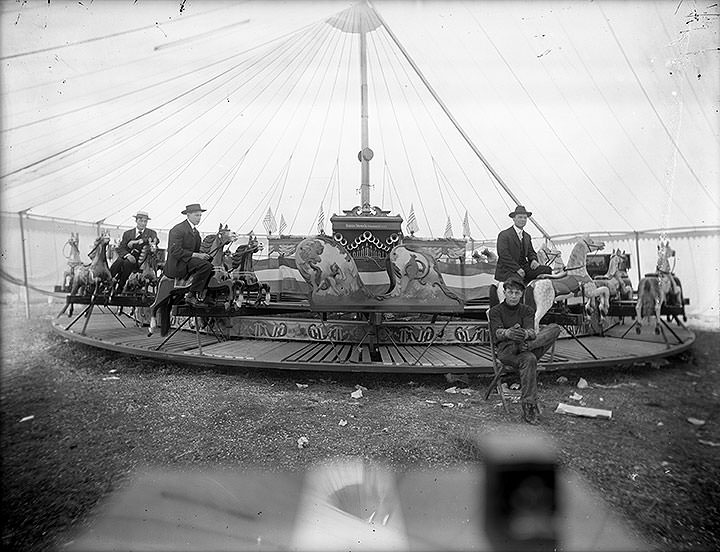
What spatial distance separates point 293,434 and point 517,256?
51.5 inches

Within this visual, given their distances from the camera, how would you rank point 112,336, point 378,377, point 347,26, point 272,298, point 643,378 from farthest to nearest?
1. point 272,298
2. point 112,336
3. point 378,377
4. point 643,378
5. point 347,26

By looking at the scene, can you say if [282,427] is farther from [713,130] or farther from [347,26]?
[713,130]

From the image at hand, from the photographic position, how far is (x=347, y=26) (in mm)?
1617

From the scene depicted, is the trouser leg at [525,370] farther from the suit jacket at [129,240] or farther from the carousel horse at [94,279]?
the carousel horse at [94,279]

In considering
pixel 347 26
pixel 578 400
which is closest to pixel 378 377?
pixel 578 400

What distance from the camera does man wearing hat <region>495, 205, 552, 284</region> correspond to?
1.70 m

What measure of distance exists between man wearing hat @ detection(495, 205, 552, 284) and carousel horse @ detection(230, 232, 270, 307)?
175 centimetres

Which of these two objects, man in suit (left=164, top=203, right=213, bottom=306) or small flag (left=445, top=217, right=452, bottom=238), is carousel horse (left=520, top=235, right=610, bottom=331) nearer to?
small flag (left=445, top=217, right=452, bottom=238)

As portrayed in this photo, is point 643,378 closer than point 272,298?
Yes

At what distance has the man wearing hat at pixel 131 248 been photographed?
201 centimetres

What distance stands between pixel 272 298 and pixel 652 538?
2.70 metres

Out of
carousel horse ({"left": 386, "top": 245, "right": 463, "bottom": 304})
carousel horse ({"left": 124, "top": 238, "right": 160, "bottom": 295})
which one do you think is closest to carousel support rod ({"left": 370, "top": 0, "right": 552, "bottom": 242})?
carousel horse ({"left": 386, "top": 245, "right": 463, "bottom": 304})

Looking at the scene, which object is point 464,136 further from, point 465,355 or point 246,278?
point 246,278

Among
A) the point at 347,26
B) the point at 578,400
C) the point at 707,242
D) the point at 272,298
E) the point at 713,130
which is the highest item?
the point at 347,26
